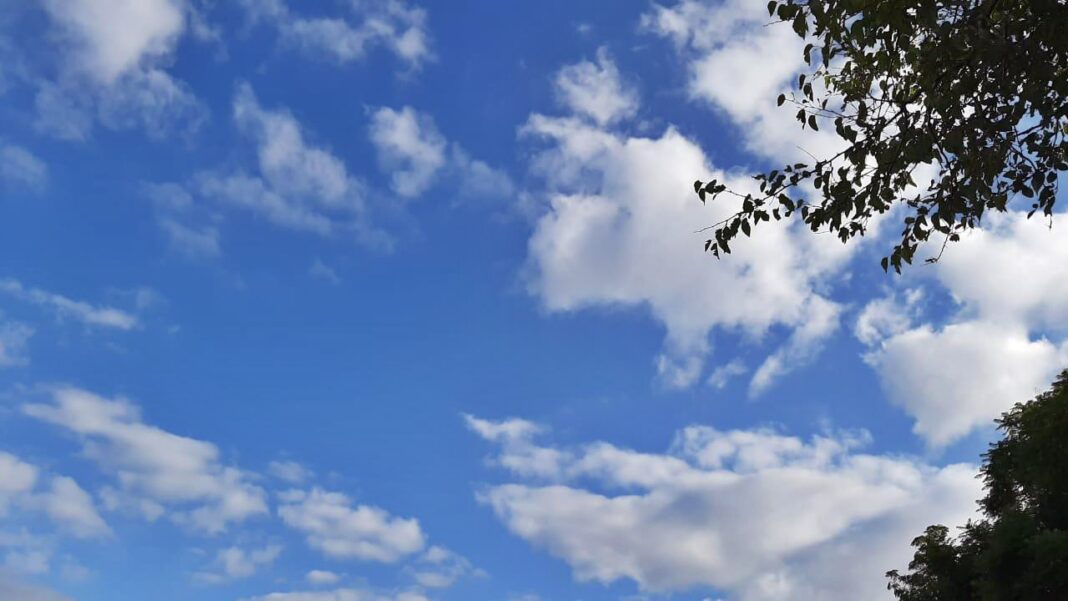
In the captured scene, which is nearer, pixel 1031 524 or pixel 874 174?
pixel 874 174

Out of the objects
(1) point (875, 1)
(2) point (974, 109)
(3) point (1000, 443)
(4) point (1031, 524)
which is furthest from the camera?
(3) point (1000, 443)

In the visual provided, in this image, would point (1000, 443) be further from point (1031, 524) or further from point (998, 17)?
point (998, 17)

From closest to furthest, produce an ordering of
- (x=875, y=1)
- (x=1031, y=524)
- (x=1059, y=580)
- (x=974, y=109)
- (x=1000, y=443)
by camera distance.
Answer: (x=875, y=1) → (x=974, y=109) → (x=1059, y=580) → (x=1031, y=524) → (x=1000, y=443)

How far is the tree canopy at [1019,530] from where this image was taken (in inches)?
988

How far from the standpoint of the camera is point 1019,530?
2644cm

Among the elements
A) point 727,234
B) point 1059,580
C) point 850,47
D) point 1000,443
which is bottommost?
point 1059,580

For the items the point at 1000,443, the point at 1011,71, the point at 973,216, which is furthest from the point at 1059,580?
the point at 1011,71

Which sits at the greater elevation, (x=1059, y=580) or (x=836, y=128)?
(x=836, y=128)

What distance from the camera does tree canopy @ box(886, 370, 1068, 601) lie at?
82.3ft

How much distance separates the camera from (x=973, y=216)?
9609 millimetres

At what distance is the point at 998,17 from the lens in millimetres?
9477

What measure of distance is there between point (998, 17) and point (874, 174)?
2269 mm

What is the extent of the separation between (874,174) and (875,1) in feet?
6.28

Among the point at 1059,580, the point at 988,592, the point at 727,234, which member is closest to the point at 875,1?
the point at 727,234
